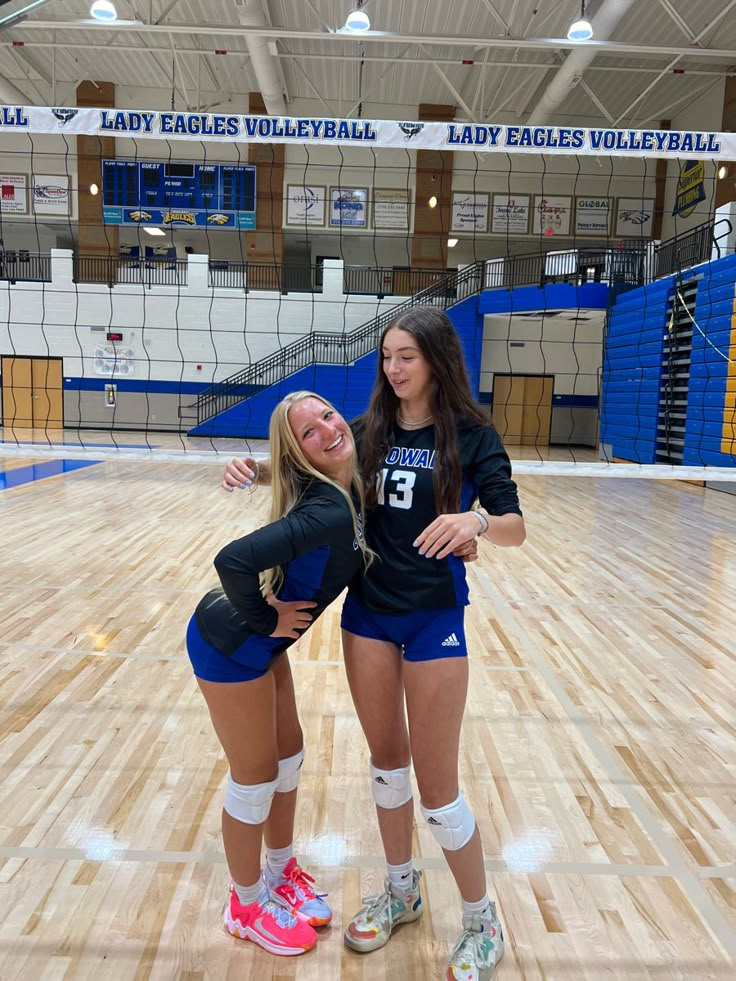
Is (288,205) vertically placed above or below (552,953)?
above

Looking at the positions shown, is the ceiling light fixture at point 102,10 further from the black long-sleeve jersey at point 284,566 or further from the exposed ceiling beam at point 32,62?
the black long-sleeve jersey at point 284,566

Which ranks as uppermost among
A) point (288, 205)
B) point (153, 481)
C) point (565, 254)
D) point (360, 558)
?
point (288, 205)

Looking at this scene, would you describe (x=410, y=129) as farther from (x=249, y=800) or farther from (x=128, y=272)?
(x=128, y=272)

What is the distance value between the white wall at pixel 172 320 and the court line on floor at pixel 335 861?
14.4 m

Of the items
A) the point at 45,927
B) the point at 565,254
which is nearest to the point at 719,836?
the point at 45,927

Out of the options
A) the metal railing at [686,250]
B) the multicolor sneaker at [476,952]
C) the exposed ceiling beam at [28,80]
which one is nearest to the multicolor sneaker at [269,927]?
the multicolor sneaker at [476,952]

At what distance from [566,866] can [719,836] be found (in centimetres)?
48

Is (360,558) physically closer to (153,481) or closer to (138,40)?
(153,481)

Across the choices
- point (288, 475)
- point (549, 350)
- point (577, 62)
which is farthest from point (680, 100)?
point (288, 475)

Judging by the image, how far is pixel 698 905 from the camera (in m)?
1.71

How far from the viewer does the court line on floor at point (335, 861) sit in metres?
1.81

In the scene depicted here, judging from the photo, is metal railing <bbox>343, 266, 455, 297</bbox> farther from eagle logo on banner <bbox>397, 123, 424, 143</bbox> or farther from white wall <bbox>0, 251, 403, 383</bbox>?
eagle logo on banner <bbox>397, 123, 424, 143</bbox>

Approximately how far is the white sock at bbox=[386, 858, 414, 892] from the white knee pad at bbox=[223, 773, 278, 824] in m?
0.34

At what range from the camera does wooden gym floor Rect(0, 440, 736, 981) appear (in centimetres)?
155
